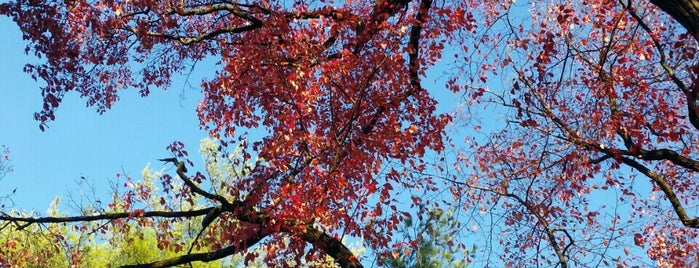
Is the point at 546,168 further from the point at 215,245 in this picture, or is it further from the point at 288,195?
A: the point at 215,245

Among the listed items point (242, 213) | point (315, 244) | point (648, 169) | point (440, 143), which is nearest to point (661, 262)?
point (648, 169)

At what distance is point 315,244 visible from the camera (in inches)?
334

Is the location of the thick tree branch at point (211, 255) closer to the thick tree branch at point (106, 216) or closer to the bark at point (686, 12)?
the thick tree branch at point (106, 216)

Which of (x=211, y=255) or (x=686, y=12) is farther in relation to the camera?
(x=211, y=255)

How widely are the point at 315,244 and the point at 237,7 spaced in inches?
141

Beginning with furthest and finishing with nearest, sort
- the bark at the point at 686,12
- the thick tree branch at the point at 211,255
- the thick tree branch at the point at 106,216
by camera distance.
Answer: the thick tree branch at the point at 211,255
the thick tree branch at the point at 106,216
the bark at the point at 686,12

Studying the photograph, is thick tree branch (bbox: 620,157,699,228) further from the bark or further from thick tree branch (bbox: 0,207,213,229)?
thick tree branch (bbox: 0,207,213,229)

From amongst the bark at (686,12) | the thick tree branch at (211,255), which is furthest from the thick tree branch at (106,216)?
the bark at (686,12)

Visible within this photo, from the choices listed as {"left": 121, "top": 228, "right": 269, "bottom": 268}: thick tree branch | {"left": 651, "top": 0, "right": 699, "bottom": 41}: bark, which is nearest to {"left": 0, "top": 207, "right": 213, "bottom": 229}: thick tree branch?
Answer: {"left": 121, "top": 228, "right": 269, "bottom": 268}: thick tree branch

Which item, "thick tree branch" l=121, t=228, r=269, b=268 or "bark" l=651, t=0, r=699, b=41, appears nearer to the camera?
"bark" l=651, t=0, r=699, b=41

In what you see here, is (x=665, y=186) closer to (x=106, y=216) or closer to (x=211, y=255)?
(x=211, y=255)

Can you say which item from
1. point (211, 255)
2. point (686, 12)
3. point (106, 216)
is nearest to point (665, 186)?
point (686, 12)

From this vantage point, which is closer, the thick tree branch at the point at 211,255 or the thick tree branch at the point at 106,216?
the thick tree branch at the point at 106,216

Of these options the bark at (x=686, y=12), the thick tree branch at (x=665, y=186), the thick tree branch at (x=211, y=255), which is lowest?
Result: the bark at (x=686, y=12)
